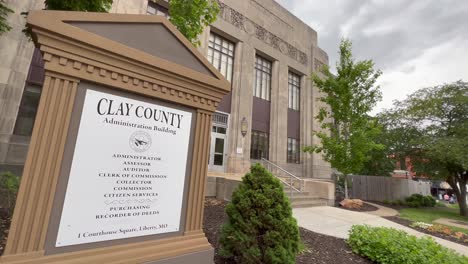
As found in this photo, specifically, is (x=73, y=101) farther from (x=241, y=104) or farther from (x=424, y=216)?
(x=424, y=216)

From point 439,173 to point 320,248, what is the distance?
17.0 m

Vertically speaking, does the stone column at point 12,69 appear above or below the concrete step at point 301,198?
above

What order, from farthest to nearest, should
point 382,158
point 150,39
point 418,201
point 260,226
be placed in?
point 382,158 < point 418,201 < point 260,226 < point 150,39

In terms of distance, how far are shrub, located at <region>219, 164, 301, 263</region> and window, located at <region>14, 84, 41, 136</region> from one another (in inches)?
421

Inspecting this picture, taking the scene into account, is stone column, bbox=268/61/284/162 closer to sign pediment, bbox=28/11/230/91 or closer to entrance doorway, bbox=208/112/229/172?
entrance doorway, bbox=208/112/229/172

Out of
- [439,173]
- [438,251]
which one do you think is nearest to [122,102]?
[438,251]

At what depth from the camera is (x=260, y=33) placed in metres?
19.6

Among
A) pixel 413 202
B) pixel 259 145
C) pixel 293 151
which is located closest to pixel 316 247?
pixel 259 145

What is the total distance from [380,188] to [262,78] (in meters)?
13.5

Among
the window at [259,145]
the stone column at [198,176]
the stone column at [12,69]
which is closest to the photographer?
the stone column at [198,176]

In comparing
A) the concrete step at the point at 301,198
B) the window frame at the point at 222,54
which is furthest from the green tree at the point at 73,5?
the window frame at the point at 222,54

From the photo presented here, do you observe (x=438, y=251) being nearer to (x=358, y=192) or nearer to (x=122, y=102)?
(x=122, y=102)

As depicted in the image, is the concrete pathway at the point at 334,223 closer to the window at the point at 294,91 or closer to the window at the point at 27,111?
the window at the point at 27,111

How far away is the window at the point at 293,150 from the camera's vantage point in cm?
2051
